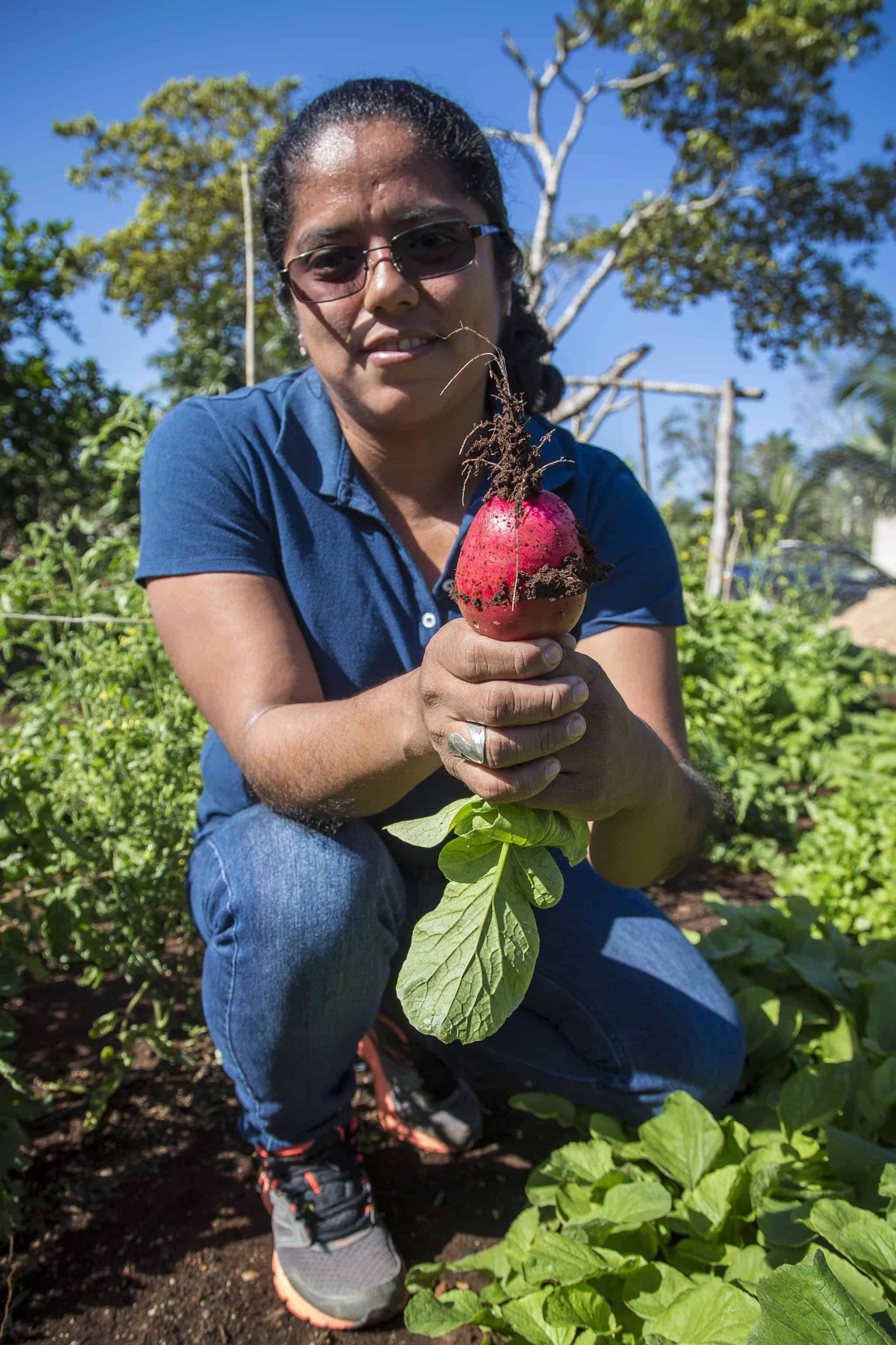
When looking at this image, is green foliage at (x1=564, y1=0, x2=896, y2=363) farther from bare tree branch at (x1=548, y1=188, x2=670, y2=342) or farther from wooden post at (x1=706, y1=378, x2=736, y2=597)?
wooden post at (x1=706, y1=378, x2=736, y2=597)

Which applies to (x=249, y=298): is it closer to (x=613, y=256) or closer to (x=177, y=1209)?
(x=177, y=1209)

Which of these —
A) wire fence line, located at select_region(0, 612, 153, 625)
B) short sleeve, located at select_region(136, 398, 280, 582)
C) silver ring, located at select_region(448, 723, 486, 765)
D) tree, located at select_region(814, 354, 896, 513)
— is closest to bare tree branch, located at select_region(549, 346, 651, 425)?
wire fence line, located at select_region(0, 612, 153, 625)

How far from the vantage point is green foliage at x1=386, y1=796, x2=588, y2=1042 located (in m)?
1.07

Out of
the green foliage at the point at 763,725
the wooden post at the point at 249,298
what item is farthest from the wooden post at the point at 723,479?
the wooden post at the point at 249,298

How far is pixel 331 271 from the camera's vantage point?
1544 millimetres

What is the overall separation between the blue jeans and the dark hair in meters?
1.00

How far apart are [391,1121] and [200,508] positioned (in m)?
1.40

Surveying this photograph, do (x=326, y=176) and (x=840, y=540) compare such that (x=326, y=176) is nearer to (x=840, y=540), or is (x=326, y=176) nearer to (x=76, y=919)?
(x=76, y=919)

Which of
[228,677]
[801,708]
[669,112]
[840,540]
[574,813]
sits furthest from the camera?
[840,540]

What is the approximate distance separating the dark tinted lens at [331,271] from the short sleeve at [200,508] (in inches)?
12.2

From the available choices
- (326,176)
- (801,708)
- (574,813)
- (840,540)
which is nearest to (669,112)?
(801,708)

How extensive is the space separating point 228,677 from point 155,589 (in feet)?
0.82

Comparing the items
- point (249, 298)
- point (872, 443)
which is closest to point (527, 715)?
point (249, 298)

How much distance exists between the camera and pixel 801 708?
3781mm
